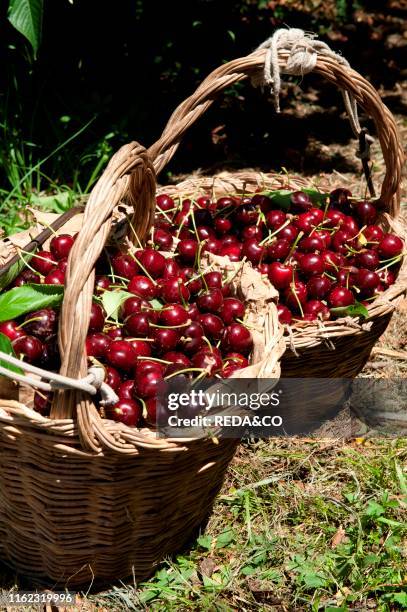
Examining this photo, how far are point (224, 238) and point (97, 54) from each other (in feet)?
5.14

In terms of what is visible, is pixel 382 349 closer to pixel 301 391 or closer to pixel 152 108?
pixel 301 391

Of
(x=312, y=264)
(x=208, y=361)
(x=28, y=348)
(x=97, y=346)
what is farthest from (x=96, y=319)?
(x=312, y=264)

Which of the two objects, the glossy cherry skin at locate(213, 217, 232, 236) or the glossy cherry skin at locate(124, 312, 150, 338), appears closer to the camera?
the glossy cherry skin at locate(124, 312, 150, 338)

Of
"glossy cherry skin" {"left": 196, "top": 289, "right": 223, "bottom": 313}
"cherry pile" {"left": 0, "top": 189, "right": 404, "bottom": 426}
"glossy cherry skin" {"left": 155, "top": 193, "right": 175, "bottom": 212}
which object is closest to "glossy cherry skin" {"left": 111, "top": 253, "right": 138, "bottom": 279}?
"cherry pile" {"left": 0, "top": 189, "right": 404, "bottom": 426}

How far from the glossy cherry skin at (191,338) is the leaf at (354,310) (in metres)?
0.52

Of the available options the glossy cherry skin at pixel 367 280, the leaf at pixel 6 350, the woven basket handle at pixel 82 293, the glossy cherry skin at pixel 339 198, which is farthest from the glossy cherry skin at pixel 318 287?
the leaf at pixel 6 350

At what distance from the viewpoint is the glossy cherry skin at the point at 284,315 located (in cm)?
207

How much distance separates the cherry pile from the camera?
1696 mm

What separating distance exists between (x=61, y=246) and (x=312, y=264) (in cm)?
77

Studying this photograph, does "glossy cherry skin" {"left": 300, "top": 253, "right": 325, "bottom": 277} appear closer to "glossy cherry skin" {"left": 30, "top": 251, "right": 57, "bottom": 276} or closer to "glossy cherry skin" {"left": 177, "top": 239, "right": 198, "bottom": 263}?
"glossy cherry skin" {"left": 177, "top": 239, "right": 198, "bottom": 263}

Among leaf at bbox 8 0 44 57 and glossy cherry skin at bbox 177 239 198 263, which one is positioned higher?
leaf at bbox 8 0 44 57

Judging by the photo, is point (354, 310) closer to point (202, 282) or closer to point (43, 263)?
point (202, 282)

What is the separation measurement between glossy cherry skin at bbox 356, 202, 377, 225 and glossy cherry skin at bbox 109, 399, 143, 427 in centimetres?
126

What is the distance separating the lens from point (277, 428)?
246 centimetres
